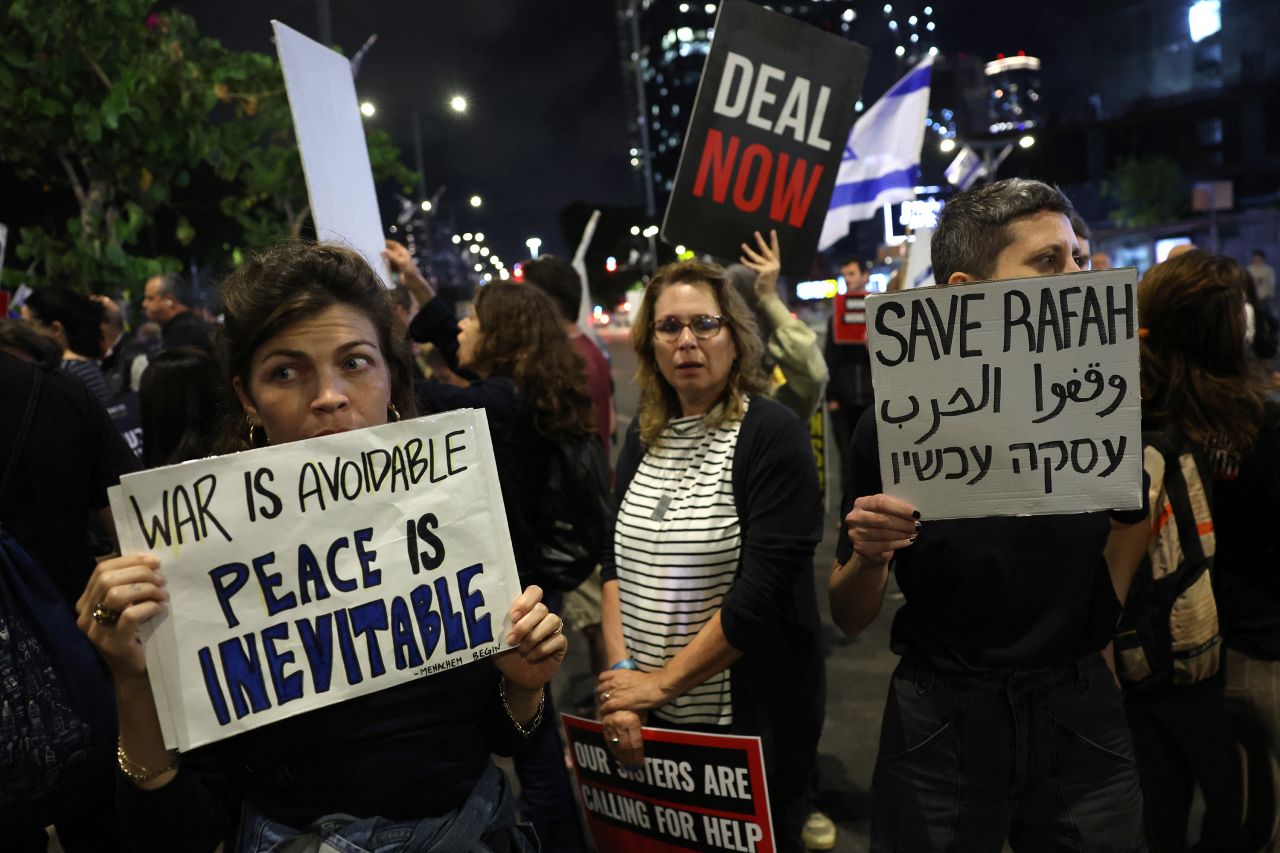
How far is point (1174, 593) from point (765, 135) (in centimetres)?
231

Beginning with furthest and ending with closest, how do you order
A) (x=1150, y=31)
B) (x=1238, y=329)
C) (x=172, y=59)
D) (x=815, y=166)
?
(x=1150, y=31) → (x=172, y=59) → (x=815, y=166) → (x=1238, y=329)

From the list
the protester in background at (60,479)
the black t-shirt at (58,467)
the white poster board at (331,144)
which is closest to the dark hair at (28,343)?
the protester in background at (60,479)

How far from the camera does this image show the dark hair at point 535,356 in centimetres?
364

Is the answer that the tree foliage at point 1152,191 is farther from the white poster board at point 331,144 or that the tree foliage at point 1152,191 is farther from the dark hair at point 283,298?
the dark hair at point 283,298

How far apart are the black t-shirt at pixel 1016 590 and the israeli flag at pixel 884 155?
185 inches

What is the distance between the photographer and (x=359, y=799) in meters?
1.65

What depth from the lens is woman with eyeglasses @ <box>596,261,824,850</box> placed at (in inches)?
100

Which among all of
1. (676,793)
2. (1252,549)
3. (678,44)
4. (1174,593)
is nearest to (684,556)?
(676,793)

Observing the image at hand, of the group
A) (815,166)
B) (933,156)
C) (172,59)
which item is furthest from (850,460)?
(933,156)

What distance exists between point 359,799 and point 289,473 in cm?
63

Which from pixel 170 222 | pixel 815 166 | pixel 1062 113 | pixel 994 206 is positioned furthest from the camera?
pixel 1062 113

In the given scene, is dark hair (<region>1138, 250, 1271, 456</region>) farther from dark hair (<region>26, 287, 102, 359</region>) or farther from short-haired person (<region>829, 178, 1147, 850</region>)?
dark hair (<region>26, 287, 102, 359</region>)

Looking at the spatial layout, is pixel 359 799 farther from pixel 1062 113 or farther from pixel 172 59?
pixel 1062 113

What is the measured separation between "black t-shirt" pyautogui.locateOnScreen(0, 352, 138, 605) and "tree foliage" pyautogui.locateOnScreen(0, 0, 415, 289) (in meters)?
4.90
